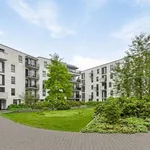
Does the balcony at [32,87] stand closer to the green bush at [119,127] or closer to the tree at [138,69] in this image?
the tree at [138,69]

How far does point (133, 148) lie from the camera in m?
9.21

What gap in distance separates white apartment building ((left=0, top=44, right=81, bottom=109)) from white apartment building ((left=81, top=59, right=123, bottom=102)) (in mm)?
20630

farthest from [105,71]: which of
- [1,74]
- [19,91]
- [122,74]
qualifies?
[122,74]

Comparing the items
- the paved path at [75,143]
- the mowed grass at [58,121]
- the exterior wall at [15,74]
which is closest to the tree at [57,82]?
the exterior wall at [15,74]

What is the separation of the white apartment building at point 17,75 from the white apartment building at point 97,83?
20.6 meters

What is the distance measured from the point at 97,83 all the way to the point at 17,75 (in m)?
35.2

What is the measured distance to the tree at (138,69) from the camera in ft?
90.4

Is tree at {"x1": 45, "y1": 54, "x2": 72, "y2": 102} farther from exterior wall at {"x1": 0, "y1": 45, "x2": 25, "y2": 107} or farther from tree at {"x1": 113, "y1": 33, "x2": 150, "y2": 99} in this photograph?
tree at {"x1": 113, "y1": 33, "x2": 150, "y2": 99}

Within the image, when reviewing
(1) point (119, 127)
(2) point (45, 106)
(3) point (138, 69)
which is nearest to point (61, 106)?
(2) point (45, 106)

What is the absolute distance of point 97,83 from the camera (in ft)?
277

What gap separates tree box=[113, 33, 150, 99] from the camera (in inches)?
1085

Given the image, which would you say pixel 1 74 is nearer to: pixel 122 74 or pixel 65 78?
pixel 65 78

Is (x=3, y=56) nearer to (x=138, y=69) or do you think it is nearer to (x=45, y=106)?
(x=45, y=106)

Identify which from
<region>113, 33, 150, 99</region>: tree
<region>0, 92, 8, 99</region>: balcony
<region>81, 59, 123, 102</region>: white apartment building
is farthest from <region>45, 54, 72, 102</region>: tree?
<region>81, 59, 123, 102</region>: white apartment building
